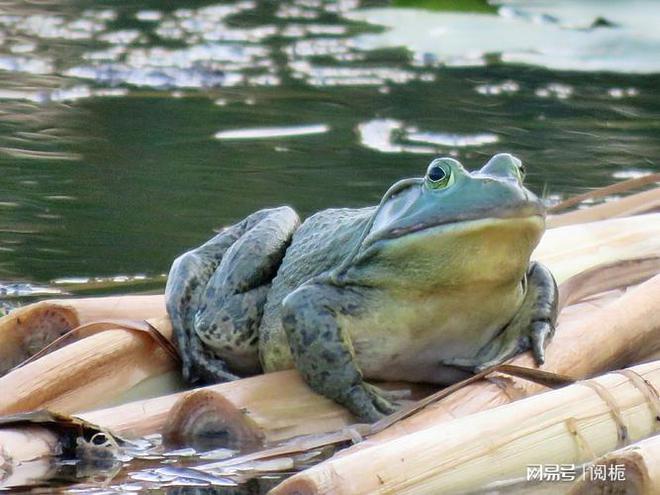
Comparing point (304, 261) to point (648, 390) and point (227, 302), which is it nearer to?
point (227, 302)

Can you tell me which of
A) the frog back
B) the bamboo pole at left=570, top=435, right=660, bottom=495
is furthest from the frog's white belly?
the bamboo pole at left=570, top=435, right=660, bottom=495

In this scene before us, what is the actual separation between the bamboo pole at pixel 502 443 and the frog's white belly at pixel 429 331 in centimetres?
49

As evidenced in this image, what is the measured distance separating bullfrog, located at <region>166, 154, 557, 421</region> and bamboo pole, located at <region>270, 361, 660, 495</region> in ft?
1.52

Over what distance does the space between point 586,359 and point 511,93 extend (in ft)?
23.2

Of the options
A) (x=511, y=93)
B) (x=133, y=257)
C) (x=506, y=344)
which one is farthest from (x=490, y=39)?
(x=506, y=344)

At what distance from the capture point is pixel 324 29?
13836 millimetres

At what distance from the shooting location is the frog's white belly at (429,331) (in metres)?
3.96

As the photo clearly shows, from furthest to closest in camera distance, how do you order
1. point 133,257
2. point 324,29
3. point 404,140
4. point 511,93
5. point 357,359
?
point 324,29 < point 511,93 < point 404,140 < point 133,257 < point 357,359

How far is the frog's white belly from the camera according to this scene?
3.96 m

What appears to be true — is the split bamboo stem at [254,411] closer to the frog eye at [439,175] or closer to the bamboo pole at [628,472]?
the frog eye at [439,175]

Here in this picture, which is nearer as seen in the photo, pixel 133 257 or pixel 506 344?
pixel 506 344

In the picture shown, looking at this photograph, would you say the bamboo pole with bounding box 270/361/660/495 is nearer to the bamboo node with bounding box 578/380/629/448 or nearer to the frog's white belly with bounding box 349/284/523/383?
the bamboo node with bounding box 578/380/629/448

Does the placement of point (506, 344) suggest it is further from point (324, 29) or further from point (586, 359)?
point (324, 29)

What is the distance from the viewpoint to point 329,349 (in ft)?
13.0
